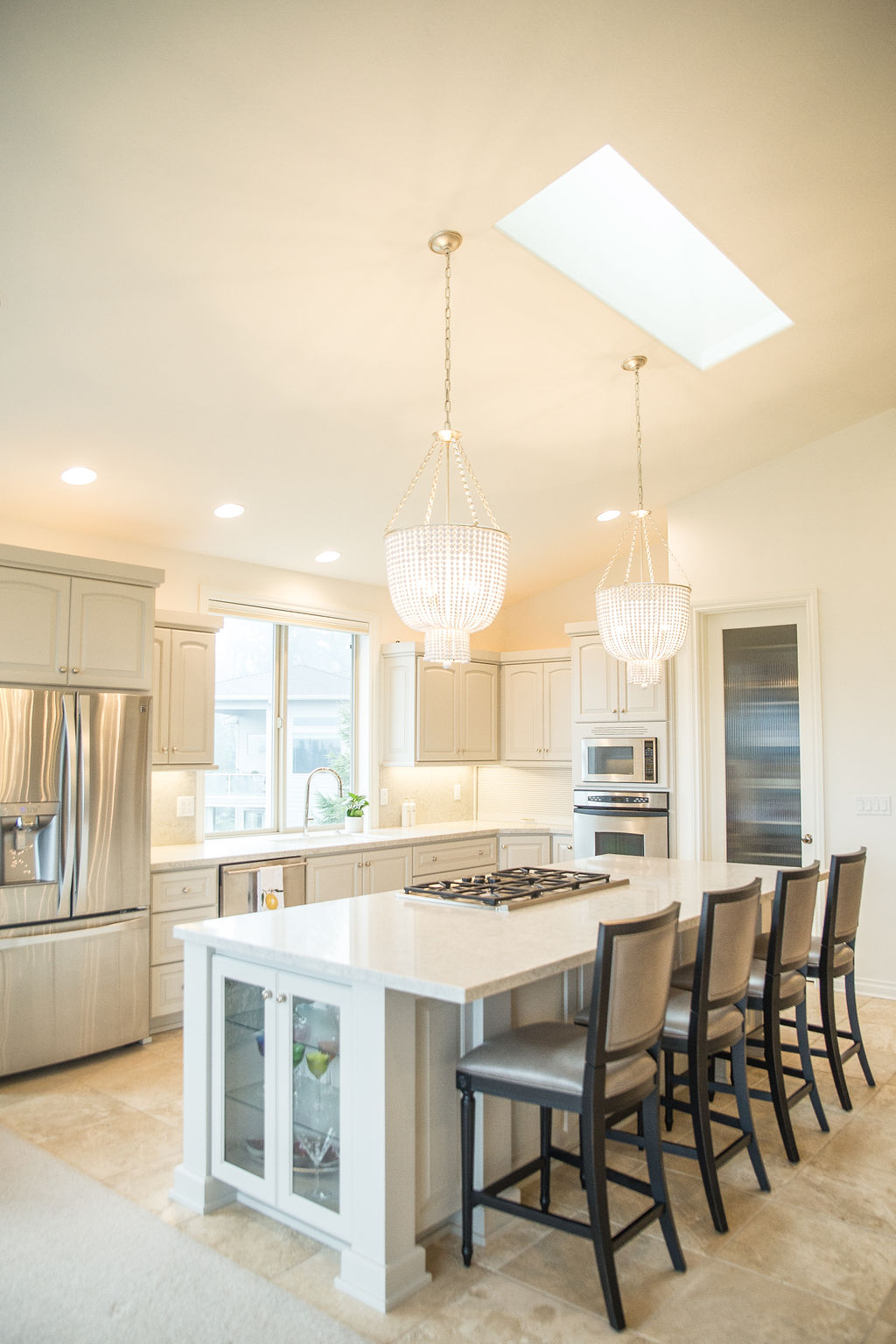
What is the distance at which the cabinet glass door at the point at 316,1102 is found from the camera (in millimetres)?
2293

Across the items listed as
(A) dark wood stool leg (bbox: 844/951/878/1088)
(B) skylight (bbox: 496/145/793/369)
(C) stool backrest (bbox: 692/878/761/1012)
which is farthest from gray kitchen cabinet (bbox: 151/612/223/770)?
(A) dark wood stool leg (bbox: 844/951/878/1088)

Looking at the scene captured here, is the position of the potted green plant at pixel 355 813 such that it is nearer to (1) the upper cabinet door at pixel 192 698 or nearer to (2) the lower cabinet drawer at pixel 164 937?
(1) the upper cabinet door at pixel 192 698

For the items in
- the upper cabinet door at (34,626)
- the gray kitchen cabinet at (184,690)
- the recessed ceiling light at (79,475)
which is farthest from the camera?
the gray kitchen cabinet at (184,690)

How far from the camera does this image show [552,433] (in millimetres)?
4633

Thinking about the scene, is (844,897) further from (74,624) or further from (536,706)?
(74,624)

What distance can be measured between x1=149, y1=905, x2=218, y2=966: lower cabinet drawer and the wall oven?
247 centimetres

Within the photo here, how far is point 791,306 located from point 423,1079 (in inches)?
134

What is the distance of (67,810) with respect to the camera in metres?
3.81

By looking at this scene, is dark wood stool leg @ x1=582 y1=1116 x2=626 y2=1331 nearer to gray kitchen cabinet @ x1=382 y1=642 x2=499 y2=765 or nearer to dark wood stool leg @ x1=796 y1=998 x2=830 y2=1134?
dark wood stool leg @ x1=796 y1=998 x2=830 y2=1134

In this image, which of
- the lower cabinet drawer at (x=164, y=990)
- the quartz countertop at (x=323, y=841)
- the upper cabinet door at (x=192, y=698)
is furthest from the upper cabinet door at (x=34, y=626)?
the lower cabinet drawer at (x=164, y=990)

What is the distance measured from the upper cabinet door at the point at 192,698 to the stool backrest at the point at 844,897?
3030mm

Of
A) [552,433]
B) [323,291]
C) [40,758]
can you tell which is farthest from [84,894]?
[552,433]

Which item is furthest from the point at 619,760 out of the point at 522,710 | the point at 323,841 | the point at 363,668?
the point at 323,841

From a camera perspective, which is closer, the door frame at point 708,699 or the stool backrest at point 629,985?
the stool backrest at point 629,985
